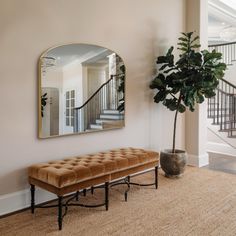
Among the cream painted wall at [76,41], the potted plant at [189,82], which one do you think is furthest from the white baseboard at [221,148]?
the potted plant at [189,82]

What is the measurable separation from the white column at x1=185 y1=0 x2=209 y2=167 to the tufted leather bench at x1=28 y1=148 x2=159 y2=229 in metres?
1.74

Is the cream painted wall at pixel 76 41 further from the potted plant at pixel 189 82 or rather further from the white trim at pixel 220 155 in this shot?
the white trim at pixel 220 155

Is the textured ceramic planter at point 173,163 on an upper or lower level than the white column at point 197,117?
lower

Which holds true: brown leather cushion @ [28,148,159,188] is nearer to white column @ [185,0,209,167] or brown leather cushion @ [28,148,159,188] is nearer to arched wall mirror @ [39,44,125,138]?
arched wall mirror @ [39,44,125,138]

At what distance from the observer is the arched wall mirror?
3.21 metres

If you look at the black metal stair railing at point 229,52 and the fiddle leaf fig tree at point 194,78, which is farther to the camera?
the black metal stair railing at point 229,52

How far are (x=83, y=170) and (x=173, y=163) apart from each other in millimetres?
1798

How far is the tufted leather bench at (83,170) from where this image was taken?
2609 mm

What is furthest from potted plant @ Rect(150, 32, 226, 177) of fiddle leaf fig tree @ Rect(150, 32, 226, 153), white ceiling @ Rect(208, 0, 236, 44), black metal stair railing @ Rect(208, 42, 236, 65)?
black metal stair railing @ Rect(208, 42, 236, 65)

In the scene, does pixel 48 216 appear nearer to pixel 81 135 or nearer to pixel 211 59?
pixel 81 135

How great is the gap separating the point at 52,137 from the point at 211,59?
101 inches

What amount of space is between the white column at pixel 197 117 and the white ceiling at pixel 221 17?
4.56 ft

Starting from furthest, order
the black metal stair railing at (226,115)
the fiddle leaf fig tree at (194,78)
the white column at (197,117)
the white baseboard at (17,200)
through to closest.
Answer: the black metal stair railing at (226,115) < the white column at (197,117) < the fiddle leaf fig tree at (194,78) < the white baseboard at (17,200)

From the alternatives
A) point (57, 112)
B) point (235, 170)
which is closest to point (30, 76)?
point (57, 112)
